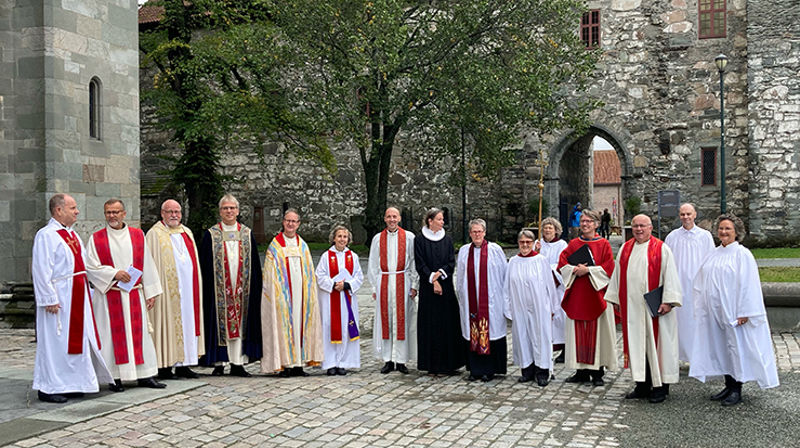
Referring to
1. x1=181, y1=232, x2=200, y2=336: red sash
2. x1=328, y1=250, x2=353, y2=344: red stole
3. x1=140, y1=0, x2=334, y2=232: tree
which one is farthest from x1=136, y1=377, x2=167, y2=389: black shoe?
x1=140, y1=0, x2=334, y2=232: tree

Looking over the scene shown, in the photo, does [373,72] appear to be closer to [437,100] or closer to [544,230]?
[437,100]

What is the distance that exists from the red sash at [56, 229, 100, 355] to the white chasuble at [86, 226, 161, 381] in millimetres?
146

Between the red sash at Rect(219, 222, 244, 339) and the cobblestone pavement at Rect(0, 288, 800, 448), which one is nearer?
the cobblestone pavement at Rect(0, 288, 800, 448)

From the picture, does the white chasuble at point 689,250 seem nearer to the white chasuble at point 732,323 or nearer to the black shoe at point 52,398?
the white chasuble at point 732,323

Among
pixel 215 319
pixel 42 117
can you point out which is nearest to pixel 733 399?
pixel 215 319

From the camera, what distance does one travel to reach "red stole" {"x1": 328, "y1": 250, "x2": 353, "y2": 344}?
28.3 ft

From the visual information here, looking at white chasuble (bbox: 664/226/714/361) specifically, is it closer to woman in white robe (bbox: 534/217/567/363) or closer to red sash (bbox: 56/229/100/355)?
woman in white robe (bbox: 534/217/567/363)

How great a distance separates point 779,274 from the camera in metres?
12.0

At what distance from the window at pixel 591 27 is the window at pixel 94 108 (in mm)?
15520

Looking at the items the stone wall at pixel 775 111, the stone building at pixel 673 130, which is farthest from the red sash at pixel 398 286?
the stone wall at pixel 775 111

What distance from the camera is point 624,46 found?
23.8m

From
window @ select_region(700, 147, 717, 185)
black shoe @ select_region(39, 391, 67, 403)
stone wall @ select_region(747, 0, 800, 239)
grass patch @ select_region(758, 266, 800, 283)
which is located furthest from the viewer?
window @ select_region(700, 147, 717, 185)

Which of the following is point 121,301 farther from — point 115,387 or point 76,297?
point 115,387

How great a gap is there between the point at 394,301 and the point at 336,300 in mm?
669
